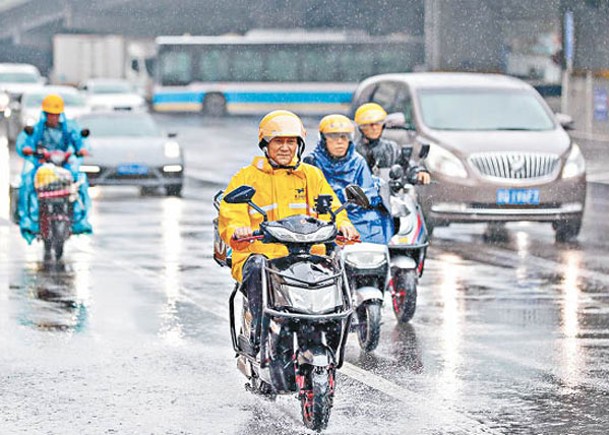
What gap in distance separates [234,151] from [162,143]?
448 inches

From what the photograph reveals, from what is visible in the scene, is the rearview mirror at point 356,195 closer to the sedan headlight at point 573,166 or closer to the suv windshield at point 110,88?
the sedan headlight at point 573,166

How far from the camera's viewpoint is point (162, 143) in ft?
83.1

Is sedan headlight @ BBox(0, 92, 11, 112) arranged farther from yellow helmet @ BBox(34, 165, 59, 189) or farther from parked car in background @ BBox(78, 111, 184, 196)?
yellow helmet @ BBox(34, 165, 59, 189)

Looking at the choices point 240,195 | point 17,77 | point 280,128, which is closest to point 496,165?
point 280,128

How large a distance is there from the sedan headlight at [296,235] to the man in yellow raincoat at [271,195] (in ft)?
0.87

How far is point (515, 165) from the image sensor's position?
699 inches

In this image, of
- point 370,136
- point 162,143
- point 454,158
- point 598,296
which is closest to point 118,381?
point 370,136

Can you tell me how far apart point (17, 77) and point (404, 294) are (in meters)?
47.2

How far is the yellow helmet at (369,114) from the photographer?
12336mm

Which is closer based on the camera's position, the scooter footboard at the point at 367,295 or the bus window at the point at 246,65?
the scooter footboard at the point at 367,295

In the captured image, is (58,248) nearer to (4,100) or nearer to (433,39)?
(4,100)

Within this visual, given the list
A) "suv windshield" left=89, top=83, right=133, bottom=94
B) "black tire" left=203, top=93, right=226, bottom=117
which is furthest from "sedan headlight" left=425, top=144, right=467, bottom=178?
"black tire" left=203, top=93, right=226, bottom=117

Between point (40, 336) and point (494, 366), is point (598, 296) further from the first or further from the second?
point (40, 336)

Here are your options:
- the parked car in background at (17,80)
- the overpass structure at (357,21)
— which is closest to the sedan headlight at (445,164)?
the overpass structure at (357,21)
